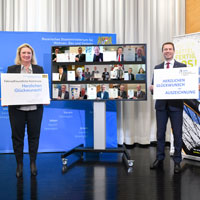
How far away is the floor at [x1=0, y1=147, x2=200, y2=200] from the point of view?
2195 millimetres

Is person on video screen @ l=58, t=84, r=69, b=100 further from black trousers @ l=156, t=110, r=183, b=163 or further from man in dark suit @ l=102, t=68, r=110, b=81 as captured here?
black trousers @ l=156, t=110, r=183, b=163

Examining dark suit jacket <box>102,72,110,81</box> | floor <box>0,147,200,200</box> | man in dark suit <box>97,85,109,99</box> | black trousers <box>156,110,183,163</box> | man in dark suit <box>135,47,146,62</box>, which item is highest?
man in dark suit <box>135,47,146,62</box>

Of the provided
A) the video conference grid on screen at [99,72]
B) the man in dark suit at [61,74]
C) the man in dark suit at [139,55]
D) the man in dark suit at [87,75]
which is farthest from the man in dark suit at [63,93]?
the man in dark suit at [139,55]

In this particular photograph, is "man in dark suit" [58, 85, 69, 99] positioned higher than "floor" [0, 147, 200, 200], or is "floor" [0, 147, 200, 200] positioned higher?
"man in dark suit" [58, 85, 69, 99]

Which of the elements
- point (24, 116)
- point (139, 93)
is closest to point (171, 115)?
point (139, 93)

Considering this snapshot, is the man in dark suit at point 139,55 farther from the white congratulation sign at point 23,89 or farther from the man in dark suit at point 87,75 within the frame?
the white congratulation sign at point 23,89

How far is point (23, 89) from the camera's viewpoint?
263 cm

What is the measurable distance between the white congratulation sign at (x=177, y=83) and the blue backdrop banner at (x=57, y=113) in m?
1.30

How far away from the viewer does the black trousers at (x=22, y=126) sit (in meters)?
2.61

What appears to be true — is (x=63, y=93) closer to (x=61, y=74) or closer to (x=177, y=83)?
(x=61, y=74)

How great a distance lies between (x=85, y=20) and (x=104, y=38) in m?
0.63

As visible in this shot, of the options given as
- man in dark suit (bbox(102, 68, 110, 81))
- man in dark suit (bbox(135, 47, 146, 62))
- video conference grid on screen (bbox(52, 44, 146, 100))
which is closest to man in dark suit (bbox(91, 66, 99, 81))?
video conference grid on screen (bbox(52, 44, 146, 100))

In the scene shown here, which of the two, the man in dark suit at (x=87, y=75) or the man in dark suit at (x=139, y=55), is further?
the man in dark suit at (x=87, y=75)

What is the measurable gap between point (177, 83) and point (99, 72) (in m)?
1.12
